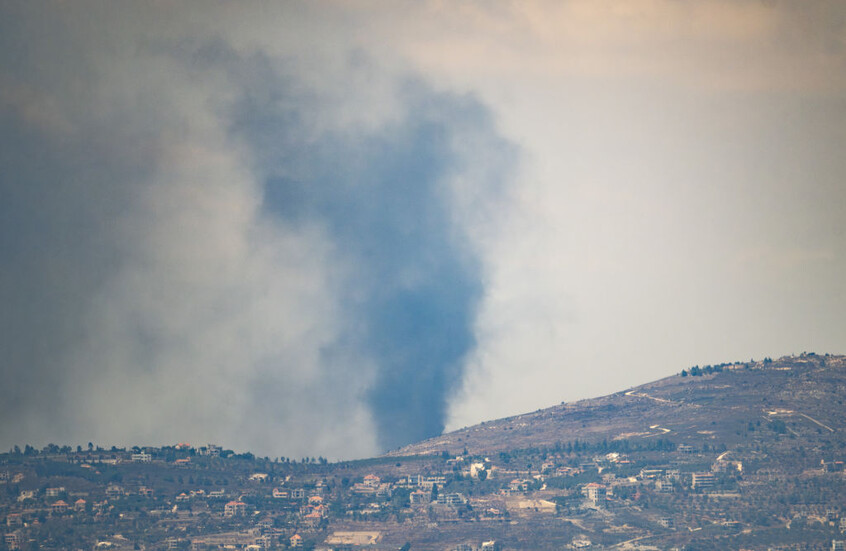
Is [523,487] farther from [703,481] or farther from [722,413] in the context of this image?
[722,413]

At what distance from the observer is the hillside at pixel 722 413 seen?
602 ft

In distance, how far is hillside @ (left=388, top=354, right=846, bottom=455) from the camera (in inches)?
7229

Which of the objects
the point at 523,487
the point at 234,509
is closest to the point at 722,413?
the point at 523,487

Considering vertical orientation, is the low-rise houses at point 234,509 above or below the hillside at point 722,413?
below

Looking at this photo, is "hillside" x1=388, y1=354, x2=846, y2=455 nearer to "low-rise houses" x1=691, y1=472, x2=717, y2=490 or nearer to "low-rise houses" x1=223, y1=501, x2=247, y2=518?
"low-rise houses" x1=691, y1=472, x2=717, y2=490

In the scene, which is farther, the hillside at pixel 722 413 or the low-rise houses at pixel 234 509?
the hillside at pixel 722 413

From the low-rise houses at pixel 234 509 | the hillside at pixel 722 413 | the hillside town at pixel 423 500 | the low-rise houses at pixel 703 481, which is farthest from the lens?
the hillside at pixel 722 413

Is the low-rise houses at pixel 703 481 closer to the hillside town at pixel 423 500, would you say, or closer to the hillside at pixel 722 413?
the hillside town at pixel 423 500

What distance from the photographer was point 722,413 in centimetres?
18812

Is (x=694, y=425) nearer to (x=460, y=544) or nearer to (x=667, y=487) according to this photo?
(x=667, y=487)

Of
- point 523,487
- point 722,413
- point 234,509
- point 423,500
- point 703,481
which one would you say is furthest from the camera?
point 722,413

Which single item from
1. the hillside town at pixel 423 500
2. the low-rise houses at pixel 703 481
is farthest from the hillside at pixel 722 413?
the low-rise houses at pixel 703 481

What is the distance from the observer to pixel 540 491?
177m

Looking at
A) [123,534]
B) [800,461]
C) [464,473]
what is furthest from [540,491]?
[123,534]
